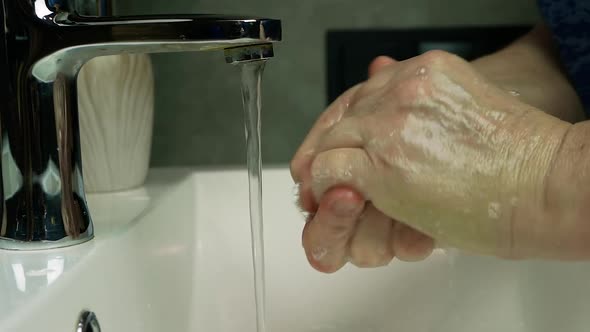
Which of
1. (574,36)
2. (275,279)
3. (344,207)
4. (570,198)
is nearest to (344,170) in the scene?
(344,207)

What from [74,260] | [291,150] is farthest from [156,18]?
[291,150]

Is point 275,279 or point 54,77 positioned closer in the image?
point 54,77

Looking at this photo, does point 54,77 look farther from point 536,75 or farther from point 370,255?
point 536,75

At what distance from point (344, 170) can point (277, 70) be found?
15.7 inches

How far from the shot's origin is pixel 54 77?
0.48m

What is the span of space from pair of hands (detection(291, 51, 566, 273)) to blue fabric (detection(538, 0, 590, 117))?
0.29 meters

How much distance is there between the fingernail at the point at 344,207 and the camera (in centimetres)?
44

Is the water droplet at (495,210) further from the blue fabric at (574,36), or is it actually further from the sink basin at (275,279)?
the blue fabric at (574,36)

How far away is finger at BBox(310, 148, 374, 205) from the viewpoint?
0.43 metres

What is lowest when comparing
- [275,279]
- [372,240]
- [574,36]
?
[275,279]

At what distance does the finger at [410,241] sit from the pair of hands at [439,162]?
3 centimetres

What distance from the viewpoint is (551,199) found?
394 millimetres

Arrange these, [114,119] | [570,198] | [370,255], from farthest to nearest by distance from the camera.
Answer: [114,119] < [370,255] < [570,198]

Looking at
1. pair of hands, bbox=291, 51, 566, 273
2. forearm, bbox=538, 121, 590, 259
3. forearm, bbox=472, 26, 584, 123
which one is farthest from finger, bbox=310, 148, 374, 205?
forearm, bbox=472, 26, 584, 123
